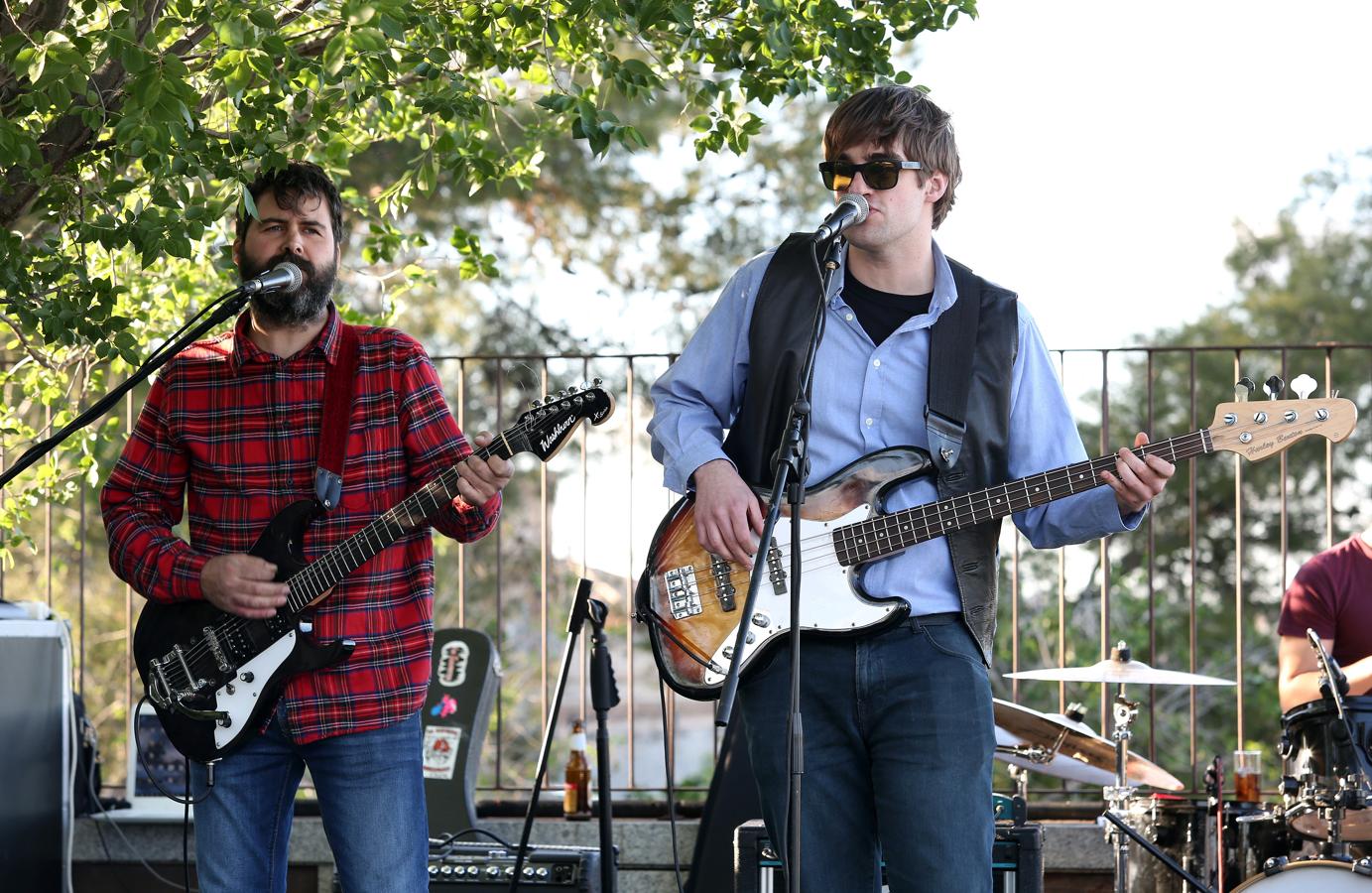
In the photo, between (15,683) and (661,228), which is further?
(661,228)

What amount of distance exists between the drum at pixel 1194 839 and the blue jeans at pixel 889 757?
2297 millimetres

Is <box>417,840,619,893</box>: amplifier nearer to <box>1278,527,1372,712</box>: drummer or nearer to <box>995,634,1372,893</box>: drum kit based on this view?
<box>995,634,1372,893</box>: drum kit

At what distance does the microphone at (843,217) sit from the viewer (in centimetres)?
265

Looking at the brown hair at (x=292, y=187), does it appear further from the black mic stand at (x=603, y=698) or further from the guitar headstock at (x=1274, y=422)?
the guitar headstock at (x=1274, y=422)

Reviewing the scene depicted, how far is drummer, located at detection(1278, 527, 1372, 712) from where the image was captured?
4.97 metres

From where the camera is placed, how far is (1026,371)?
2.91 metres

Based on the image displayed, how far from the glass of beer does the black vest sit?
2581 millimetres

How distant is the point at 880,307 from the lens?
2887 mm

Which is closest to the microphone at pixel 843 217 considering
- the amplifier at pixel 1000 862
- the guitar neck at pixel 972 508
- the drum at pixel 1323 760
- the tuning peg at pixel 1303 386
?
the guitar neck at pixel 972 508

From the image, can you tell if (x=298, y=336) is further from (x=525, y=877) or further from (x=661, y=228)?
(x=661, y=228)

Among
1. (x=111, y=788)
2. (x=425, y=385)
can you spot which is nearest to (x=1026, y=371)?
(x=425, y=385)

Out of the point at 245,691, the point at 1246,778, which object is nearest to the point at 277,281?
the point at 245,691

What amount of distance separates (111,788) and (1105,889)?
11.9 ft

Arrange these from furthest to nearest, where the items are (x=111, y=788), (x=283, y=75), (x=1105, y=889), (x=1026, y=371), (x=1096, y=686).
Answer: (x=1096, y=686), (x=111, y=788), (x=1105, y=889), (x=283, y=75), (x=1026, y=371)
